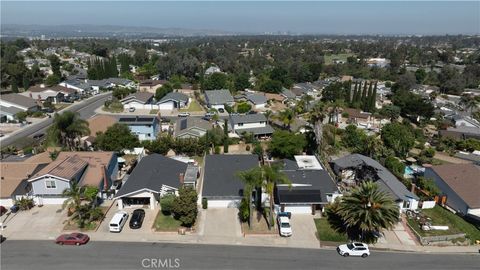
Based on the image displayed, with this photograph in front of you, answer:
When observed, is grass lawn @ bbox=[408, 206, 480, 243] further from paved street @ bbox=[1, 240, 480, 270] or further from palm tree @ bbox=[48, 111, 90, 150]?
palm tree @ bbox=[48, 111, 90, 150]

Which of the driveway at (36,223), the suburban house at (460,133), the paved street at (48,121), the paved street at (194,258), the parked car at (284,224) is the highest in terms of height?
the suburban house at (460,133)

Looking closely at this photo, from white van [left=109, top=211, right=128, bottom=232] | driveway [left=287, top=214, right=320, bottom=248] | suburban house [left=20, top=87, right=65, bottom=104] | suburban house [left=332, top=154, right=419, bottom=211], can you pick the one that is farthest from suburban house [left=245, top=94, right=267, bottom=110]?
white van [left=109, top=211, right=128, bottom=232]

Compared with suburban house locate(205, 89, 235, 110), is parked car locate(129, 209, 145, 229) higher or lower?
lower

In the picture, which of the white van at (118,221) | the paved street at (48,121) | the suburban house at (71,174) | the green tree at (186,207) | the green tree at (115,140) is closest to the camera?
the white van at (118,221)

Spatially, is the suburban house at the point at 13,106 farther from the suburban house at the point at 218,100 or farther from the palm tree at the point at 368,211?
the palm tree at the point at 368,211

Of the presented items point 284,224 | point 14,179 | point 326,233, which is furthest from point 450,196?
point 14,179

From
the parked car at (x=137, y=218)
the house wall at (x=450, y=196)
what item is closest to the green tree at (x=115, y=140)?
the parked car at (x=137, y=218)

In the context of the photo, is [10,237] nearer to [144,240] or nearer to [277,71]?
[144,240]
